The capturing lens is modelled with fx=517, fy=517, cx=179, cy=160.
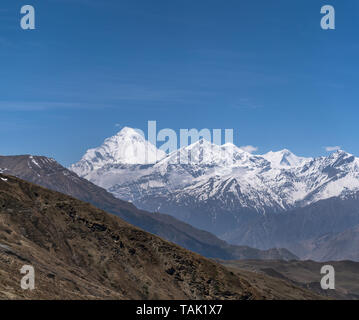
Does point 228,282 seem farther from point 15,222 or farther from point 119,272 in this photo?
point 15,222

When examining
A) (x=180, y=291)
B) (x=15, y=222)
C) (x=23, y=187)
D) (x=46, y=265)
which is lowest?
(x=180, y=291)

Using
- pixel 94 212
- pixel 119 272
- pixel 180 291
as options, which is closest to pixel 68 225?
pixel 94 212
